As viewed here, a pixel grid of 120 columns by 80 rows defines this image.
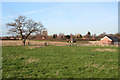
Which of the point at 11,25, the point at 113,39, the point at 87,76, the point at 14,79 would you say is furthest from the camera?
the point at 113,39

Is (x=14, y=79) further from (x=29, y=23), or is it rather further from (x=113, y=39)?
(x=113, y=39)

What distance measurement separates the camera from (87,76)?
6109mm

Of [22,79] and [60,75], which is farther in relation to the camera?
[60,75]

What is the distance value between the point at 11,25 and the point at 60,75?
99.8ft

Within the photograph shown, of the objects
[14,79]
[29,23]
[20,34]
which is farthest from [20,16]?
[14,79]

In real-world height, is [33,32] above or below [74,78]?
above

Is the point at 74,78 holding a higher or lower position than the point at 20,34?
lower

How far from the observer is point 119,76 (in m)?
6.22

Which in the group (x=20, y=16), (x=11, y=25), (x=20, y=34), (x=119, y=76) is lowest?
(x=119, y=76)

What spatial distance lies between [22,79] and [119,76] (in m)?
5.43

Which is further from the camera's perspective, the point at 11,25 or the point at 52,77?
the point at 11,25

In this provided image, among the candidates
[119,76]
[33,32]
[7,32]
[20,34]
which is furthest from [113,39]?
[119,76]

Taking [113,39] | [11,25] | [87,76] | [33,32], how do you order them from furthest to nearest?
[113,39] < [33,32] < [11,25] < [87,76]

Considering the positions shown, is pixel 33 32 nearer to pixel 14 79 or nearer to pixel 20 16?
pixel 20 16
